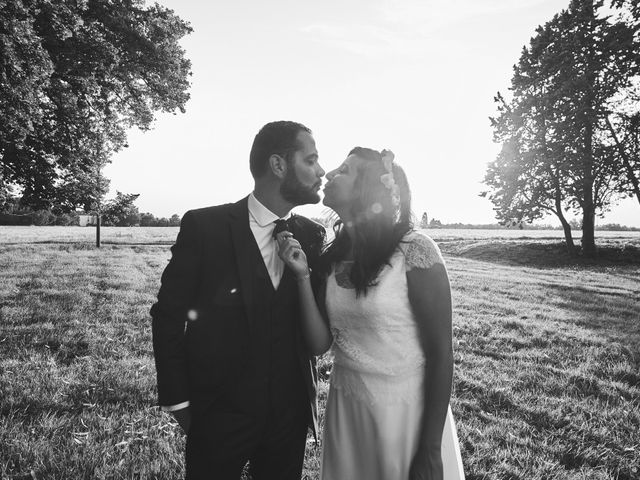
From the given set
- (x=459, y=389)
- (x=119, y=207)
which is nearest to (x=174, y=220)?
(x=119, y=207)

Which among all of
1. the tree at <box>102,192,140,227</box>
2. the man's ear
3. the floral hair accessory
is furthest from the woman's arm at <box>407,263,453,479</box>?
the tree at <box>102,192,140,227</box>

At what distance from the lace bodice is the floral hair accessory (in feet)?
0.99

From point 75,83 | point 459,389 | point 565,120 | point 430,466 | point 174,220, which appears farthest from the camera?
point 174,220

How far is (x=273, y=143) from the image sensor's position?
280 centimetres

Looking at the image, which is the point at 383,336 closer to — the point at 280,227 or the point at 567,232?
the point at 280,227

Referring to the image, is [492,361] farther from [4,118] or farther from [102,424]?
[4,118]

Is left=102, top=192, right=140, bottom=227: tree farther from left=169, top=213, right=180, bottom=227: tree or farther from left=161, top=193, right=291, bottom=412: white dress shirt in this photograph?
left=169, top=213, right=180, bottom=227: tree

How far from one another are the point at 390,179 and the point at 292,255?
34.8 inches

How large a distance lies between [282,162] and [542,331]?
8.77 meters

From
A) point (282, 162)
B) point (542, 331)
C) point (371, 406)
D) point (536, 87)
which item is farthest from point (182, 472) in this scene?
point (536, 87)

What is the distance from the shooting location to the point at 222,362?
2.40 metres

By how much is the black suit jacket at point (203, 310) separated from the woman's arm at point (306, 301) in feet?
0.85

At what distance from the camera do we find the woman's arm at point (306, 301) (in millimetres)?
2480

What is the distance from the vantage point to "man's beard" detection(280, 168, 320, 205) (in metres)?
2.78
